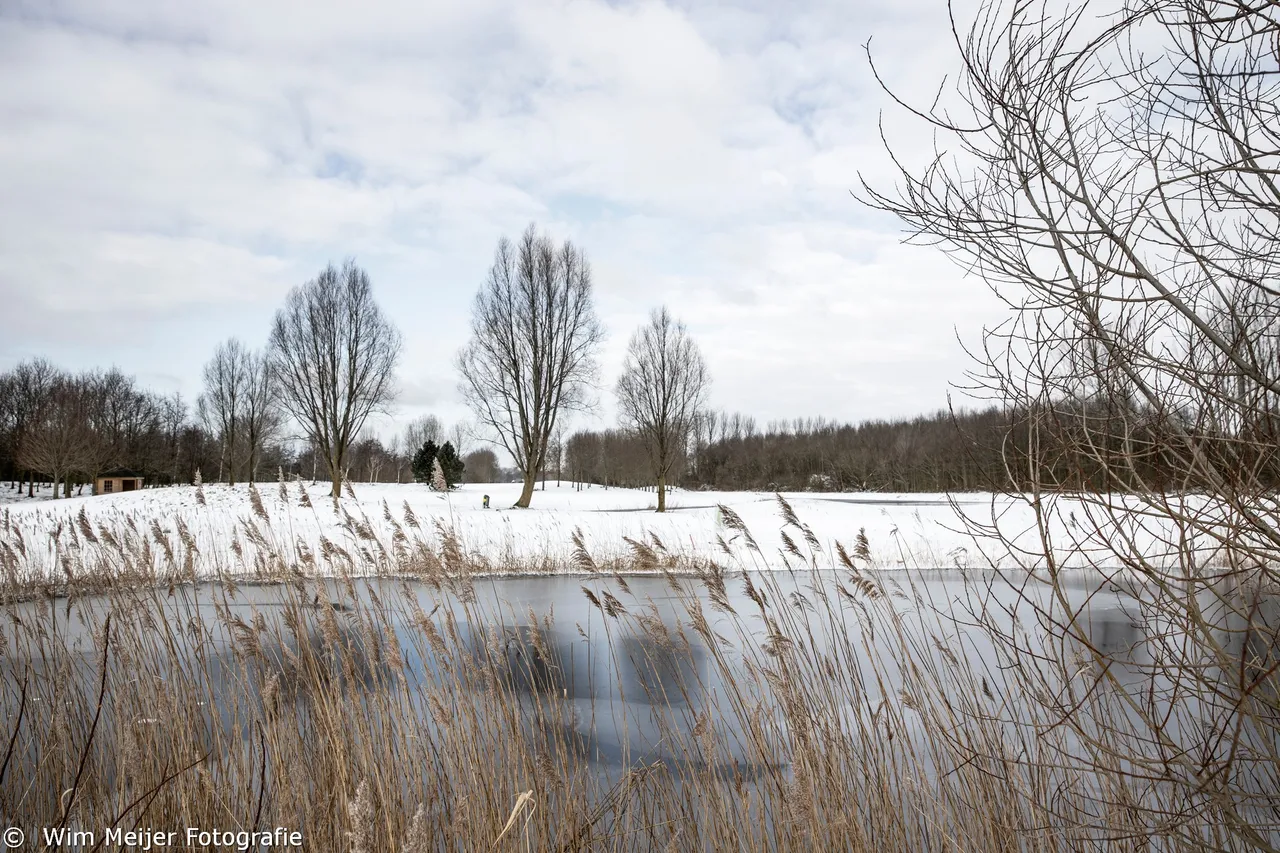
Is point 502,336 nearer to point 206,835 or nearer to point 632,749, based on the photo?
point 632,749

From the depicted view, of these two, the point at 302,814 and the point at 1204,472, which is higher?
the point at 1204,472

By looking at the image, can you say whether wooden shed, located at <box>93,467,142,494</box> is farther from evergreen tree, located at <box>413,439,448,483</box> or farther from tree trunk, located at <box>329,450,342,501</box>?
evergreen tree, located at <box>413,439,448,483</box>

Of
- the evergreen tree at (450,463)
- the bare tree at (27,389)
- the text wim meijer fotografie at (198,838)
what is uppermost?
the bare tree at (27,389)

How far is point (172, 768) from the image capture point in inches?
126

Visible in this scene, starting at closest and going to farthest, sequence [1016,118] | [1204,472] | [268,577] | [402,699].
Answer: [1204,472] → [1016,118] → [402,699] → [268,577]

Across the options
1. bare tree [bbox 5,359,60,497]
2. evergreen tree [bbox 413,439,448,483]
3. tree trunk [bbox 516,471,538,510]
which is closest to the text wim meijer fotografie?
tree trunk [bbox 516,471,538,510]

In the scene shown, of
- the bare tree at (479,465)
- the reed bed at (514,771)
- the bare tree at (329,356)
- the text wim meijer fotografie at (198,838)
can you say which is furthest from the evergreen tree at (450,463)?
the text wim meijer fotografie at (198,838)

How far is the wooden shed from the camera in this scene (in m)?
31.8

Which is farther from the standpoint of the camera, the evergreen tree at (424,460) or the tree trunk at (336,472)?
the evergreen tree at (424,460)

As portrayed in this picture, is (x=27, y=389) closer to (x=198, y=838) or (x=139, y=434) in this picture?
(x=139, y=434)

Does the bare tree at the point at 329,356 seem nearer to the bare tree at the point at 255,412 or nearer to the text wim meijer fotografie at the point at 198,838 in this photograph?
the bare tree at the point at 255,412

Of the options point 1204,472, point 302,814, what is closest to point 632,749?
point 302,814

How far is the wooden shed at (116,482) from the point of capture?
31772 millimetres

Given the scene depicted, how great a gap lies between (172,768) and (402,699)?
3.28 feet
